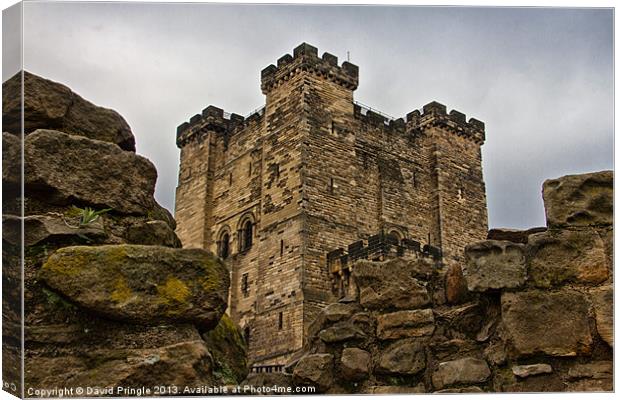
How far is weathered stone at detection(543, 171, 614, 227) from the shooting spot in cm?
404

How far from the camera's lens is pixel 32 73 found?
3.89 meters

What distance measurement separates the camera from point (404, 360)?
4.20 m

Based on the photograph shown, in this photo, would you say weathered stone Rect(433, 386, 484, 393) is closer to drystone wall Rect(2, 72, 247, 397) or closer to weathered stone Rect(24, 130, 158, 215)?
drystone wall Rect(2, 72, 247, 397)

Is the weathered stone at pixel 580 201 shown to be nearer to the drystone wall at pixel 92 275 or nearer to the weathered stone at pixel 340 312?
the weathered stone at pixel 340 312

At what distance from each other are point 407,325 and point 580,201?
1.06 metres

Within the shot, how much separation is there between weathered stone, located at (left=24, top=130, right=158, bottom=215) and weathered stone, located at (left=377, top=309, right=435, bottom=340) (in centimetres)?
137

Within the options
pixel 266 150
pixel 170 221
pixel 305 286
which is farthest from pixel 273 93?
pixel 170 221

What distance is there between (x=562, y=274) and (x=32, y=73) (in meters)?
2.70

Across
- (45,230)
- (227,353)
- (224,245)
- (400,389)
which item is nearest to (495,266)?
(400,389)

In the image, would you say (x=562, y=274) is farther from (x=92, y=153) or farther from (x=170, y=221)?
(x=92, y=153)

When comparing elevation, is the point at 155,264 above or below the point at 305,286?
below

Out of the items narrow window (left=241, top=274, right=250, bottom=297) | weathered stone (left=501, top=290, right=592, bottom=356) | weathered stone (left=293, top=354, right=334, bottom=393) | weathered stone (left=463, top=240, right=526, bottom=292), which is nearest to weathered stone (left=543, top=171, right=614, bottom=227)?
weathered stone (left=463, top=240, right=526, bottom=292)

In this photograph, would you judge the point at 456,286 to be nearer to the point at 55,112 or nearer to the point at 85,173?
the point at 85,173

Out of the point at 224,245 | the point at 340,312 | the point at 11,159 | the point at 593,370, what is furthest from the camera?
the point at 224,245
